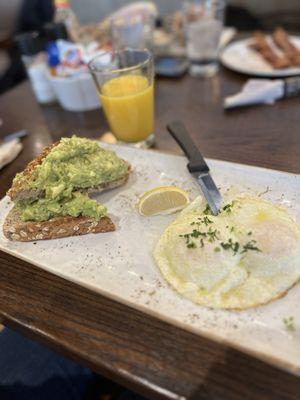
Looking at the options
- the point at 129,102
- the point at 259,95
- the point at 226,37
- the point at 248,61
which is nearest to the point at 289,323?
the point at 129,102

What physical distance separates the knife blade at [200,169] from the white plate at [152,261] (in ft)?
0.14

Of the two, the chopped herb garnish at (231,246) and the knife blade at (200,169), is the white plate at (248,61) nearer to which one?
the knife blade at (200,169)

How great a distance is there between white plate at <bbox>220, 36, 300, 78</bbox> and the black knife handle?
0.81 metres

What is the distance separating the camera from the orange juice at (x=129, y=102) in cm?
154

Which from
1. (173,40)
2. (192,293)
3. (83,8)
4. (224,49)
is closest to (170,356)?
(192,293)

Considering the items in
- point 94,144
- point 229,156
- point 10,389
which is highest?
point 94,144

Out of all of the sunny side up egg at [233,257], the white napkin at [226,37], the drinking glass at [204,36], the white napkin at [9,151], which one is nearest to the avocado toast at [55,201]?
the sunny side up egg at [233,257]

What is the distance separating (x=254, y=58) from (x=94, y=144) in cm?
143

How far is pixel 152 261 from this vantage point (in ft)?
3.38

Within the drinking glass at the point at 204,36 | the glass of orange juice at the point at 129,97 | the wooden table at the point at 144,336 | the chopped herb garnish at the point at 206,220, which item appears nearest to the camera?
the wooden table at the point at 144,336

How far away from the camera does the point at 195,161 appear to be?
132cm

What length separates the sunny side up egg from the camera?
0.89 m

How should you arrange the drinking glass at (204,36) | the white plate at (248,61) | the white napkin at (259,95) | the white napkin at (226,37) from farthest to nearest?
the white napkin at (226,37) → the drinking glass at (204,36) → the white plate at (248,61) → the white napkin at (259,95)

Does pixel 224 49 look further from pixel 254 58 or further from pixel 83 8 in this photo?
pixel 83 8
